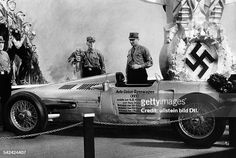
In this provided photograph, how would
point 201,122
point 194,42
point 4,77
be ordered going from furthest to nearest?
point 4,77
point 194,42
point 201,122

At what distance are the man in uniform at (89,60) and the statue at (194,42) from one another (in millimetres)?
625

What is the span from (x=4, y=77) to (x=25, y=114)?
0.51 metres

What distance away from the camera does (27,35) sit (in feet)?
17.7

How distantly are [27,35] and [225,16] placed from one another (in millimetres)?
2101

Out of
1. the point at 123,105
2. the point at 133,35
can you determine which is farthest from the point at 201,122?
the point at 133,35

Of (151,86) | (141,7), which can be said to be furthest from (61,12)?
(151,86)

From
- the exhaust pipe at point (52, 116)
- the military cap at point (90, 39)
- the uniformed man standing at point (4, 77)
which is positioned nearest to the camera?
the military cap at point (90, 39)

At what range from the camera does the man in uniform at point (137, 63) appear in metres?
4.95

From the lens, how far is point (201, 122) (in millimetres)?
4656

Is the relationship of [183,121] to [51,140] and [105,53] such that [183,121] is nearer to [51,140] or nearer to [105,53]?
[105,53]

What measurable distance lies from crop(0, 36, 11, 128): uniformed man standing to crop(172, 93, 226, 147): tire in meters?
1.97
